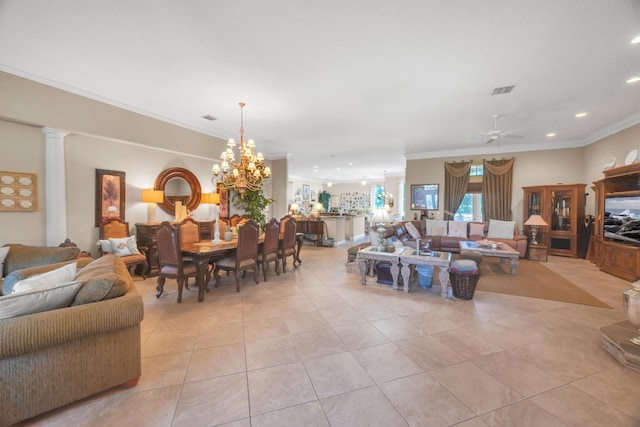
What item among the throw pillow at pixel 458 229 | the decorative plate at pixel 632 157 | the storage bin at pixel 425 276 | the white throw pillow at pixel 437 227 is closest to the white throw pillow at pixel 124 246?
the storage bin at pixel 425 276

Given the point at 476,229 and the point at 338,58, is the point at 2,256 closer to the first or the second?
the point at 338,58

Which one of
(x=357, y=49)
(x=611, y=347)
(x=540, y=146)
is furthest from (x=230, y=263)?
(x=540, y=146)

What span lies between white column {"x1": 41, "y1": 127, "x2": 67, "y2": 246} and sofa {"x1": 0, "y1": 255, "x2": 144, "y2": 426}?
7.66ft

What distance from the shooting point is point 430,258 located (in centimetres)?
373

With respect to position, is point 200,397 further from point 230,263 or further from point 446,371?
point 230,263

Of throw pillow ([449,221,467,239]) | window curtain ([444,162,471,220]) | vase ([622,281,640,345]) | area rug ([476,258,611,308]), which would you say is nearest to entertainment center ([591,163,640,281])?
area rug ([476,258,611,308])

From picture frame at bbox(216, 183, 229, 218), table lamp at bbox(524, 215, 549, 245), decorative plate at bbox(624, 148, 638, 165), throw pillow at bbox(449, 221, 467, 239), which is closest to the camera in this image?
decorative plate at bbox(624, 148, 638, 165)

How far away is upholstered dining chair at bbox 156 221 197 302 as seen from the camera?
11.0 ft

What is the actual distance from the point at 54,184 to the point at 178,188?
78.8 inches

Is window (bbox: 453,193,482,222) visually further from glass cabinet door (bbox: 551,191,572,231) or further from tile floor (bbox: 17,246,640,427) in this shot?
tile floor (bbox: 17,246,640,427)

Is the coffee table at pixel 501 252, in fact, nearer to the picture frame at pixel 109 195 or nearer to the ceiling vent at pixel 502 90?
the ceiling vent at pixel 502 90

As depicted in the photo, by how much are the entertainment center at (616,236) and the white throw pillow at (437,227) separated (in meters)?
2.90

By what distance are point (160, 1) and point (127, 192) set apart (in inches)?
142

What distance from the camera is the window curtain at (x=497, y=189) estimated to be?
6.87 meters
